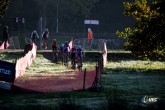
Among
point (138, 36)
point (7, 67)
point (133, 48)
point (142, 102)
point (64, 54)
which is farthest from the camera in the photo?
point (64, 54)

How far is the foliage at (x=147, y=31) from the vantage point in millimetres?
19016

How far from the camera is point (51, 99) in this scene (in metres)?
15.4

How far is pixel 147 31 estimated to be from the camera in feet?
68.6

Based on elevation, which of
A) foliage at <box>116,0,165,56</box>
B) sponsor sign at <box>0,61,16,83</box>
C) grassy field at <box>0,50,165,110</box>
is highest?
foliage at <box>116,0,165,56</box>

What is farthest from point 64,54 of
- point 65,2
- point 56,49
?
point 65,2

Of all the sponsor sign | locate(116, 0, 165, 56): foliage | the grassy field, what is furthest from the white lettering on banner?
locate(116, 0, 165, 56): foliage

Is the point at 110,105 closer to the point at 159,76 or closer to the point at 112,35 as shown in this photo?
the point at 159,76

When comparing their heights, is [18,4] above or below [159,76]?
above

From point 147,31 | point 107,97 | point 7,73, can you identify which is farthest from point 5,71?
point 147,31

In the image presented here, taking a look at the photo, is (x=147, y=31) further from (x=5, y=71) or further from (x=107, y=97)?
(x=5, y=71)

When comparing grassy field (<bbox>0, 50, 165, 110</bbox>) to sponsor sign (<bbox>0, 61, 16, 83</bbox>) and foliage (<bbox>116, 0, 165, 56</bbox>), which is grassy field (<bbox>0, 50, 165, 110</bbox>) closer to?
sponsor sign (<bbox>0, 61, 16, 83</bbox>)

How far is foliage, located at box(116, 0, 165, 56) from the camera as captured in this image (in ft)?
62.4

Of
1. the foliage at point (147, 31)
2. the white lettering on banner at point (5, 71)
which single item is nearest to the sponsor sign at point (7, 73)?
the white lettering on banner at point (5, 71)

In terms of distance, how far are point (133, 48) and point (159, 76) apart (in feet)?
7.61
